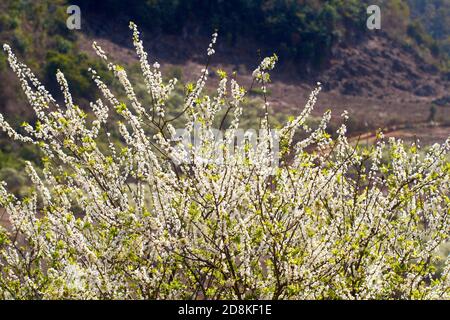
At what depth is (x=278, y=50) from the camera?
57719 millimetres

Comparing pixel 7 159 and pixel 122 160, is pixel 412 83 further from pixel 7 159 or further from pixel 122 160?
pixel 122 160

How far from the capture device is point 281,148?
26.2ft

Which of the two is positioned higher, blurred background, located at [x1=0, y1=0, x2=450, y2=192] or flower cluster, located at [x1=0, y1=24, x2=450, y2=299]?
blurred background, located at [x1=0, y1=0, x2=450, y2=192]

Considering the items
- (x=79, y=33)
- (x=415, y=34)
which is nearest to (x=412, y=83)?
(x=415, y=34)

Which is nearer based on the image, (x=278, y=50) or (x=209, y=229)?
(x=209, y=229)

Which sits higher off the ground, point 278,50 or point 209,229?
point 278,50

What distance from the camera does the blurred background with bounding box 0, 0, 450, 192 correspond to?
4312 cm

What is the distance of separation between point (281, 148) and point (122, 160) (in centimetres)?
202

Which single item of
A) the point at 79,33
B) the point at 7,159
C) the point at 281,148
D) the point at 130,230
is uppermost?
the point at 79,33

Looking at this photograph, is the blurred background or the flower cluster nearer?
the flower cluster

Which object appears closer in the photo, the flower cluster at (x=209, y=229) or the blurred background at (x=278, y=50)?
the flower cluster at (x=209, y=229)

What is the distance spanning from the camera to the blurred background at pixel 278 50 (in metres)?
43.1

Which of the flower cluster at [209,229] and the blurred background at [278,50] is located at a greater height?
the blurred background at [278,50]
